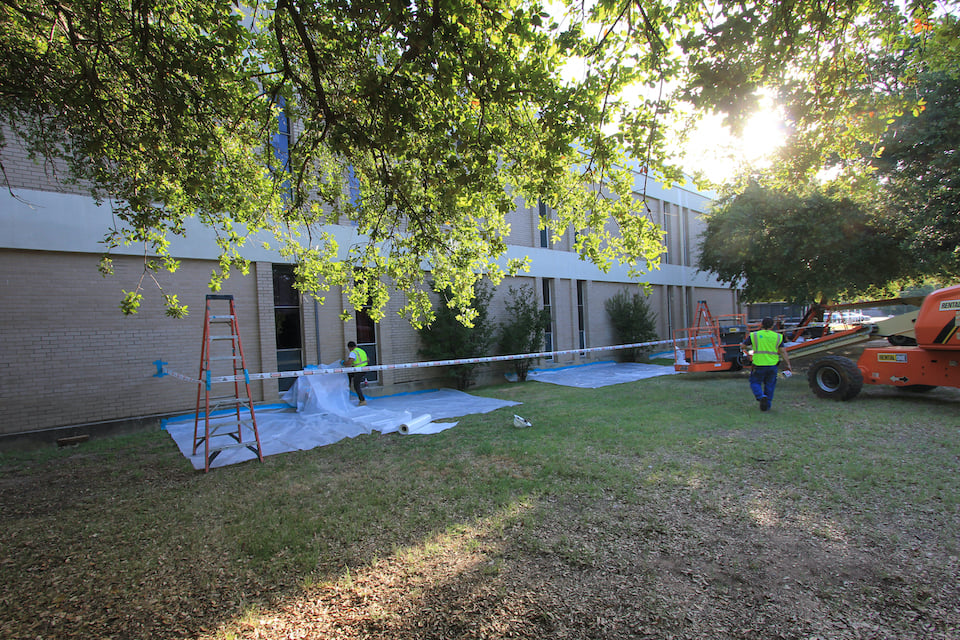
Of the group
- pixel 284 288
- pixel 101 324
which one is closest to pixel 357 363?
pixel 284 288

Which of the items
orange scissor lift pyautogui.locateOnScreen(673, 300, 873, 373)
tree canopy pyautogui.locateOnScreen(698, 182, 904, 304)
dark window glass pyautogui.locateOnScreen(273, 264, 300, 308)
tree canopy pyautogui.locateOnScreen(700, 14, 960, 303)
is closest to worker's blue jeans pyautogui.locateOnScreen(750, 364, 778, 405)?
tree canopy pyautogui.locateOnScreen(700, 14, 960, 303)

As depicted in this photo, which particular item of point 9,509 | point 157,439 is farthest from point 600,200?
point 157,439

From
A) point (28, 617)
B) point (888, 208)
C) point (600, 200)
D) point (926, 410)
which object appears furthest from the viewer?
point (888, 208)

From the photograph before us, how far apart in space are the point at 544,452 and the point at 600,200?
359 centimetres

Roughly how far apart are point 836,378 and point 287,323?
1238 centimetres

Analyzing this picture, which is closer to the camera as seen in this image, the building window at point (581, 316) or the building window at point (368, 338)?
the building window at point (368, 338)

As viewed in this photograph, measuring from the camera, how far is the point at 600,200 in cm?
609

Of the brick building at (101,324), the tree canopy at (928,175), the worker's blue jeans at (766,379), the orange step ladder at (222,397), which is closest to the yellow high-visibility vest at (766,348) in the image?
the worker's blue jeans at (766,379)

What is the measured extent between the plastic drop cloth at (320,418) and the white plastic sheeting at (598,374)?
158 inches

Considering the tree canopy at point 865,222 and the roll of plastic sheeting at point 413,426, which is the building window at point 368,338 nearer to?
the roll of plastic sheeting at point 413,426

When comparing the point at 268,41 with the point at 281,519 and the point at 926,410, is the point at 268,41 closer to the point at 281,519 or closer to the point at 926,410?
the point at 281,519

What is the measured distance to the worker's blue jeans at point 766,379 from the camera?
829 centimetres

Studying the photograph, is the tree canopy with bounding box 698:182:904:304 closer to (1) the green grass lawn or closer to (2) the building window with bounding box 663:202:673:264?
(2) the building window with bounding box 663:202:673:264

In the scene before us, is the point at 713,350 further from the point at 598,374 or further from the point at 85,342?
the point at 85,342
